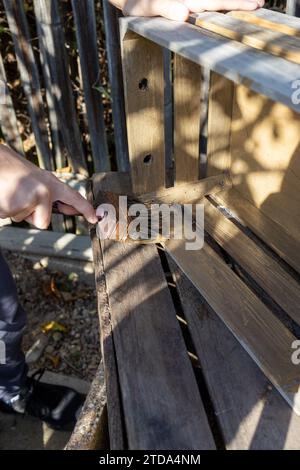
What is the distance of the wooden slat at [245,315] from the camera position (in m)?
Result: 1.26

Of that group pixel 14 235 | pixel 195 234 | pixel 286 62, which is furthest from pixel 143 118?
pixel 14 235

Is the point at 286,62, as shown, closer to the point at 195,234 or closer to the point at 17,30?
the point at 195,234

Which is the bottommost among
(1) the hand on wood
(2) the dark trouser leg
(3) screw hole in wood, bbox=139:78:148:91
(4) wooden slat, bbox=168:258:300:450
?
(2) the dark trouser leg

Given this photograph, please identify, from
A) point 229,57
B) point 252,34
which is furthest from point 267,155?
point 229,57

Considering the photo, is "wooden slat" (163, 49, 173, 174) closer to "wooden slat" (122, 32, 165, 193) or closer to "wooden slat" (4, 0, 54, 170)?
"wooden slat" (122, 32, 165, 193)

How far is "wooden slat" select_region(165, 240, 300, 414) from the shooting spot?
4.14ft

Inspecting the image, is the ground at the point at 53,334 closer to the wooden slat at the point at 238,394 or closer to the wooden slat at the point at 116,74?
the wooden slat at the point at 116,74

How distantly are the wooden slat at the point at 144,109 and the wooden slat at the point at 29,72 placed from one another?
128cm

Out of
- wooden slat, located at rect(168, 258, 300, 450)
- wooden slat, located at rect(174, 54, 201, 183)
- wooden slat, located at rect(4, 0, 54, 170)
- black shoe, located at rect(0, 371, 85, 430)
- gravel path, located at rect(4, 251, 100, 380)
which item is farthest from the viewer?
gravel path, located at rect(4, 251, 100, 380)

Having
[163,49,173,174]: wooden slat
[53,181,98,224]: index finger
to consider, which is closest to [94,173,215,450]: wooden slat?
[53,181,98,224]: index finger

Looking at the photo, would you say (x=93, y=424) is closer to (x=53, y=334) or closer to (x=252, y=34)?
(x=252, y=34)

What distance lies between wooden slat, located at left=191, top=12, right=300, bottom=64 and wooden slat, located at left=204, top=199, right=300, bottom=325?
0.70m

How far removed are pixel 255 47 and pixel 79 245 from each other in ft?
7.19

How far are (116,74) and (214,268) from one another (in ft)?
4.52
